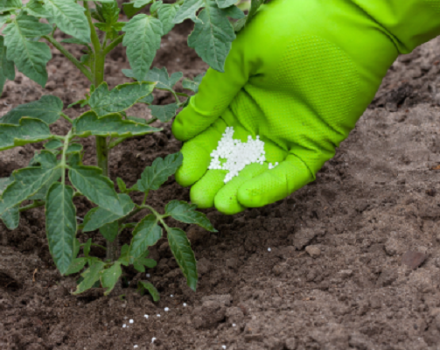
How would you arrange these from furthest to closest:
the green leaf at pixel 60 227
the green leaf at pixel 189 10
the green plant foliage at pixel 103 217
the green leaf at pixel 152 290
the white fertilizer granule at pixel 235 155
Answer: the white fertilizer granule at pixel 235 155 → the green leaf at pixel 152 290 → the green plant foliage at pixel 103 217 → the green leaf at pixel 189 10 → the green leaf at pixel 60 227

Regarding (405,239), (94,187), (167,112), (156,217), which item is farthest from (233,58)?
(405,239)

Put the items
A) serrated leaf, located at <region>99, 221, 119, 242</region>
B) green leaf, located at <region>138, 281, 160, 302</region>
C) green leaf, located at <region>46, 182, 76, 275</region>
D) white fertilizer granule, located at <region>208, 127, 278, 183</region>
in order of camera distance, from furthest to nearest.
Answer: white fertilizer granule, located at <region>208, 127, 278, 183</region>, green leaf, located at <region>138, 281, 160, 302</region>, serrated leaf, located at <region>99, 221, 119, 242</region>, green leaf, located at <region>46, 182, 76, 275</region>

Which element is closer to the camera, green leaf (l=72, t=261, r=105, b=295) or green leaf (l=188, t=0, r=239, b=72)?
green leaf (l=188, t=0, r=239, b=72)

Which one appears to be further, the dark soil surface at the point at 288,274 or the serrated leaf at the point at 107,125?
the dark soil surface at the point at 288,274

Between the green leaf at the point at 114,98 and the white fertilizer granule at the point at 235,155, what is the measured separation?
0.57 m

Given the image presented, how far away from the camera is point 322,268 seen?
1.50 metres

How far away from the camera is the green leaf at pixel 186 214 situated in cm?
134

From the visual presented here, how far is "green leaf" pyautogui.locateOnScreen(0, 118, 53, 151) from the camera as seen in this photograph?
3.70 feet

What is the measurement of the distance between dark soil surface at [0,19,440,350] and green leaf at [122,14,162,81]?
728 mm

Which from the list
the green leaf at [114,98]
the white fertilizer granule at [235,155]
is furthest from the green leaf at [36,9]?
the white fertilizer granule at [235,155]

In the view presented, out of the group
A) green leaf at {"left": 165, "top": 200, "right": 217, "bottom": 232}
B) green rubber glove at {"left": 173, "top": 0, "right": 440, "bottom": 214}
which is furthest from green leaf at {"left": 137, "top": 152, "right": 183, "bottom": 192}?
green rubber glove at {"left": 173, "top": 0, "right": 440, "bottom": 214}

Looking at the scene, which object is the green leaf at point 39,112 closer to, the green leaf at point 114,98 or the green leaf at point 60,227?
the green leaf at point 114,98

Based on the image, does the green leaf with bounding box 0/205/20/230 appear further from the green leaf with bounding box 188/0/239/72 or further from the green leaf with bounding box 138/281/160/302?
the green leaf with bounding box 188/0/239/72

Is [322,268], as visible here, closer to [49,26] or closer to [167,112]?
[167,112]
